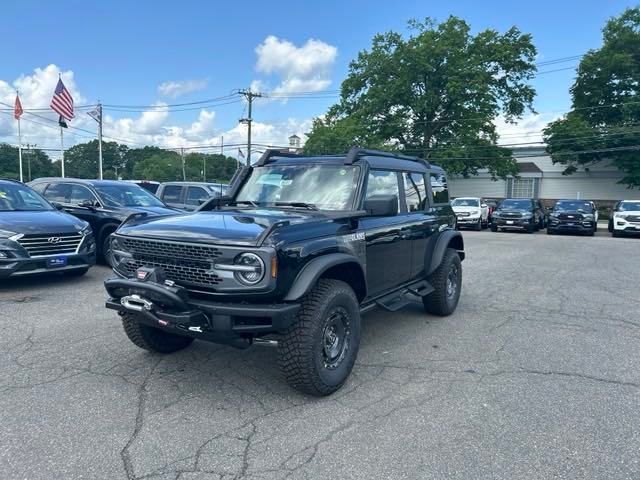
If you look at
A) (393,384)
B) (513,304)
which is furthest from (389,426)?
(513,304)

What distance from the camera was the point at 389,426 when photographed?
3244 mm

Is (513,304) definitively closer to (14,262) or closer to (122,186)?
(14,262)

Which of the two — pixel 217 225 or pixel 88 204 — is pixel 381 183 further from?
pixel 88 204

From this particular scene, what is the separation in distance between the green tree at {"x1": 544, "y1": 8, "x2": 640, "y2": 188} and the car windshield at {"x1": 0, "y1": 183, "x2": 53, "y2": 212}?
39.3 metres

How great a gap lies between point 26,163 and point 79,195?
9399 cm

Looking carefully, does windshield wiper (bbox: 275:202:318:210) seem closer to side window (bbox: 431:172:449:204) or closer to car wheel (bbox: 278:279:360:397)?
car wheel (bbox: 278:279:360:397)

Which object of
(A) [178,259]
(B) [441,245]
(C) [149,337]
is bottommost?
(C) [149,337]

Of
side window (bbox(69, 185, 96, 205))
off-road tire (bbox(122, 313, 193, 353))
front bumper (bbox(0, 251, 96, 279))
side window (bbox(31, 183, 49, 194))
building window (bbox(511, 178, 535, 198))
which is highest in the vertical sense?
building window (bbox(511, 178, 535, 198))

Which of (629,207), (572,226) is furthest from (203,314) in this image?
(629,207)

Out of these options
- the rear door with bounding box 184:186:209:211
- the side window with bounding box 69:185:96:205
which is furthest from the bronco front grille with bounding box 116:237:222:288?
the rear door with bounding box 184:186:209:211

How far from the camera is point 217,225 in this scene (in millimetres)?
3648

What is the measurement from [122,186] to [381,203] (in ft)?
26.1

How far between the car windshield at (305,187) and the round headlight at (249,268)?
4.24 ft

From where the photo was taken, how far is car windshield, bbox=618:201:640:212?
20.5 meters
